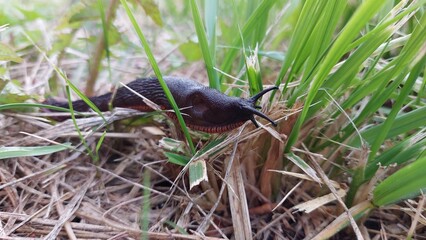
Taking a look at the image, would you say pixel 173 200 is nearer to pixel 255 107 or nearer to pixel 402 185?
pixel 255 107

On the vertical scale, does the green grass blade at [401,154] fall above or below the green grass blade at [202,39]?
below

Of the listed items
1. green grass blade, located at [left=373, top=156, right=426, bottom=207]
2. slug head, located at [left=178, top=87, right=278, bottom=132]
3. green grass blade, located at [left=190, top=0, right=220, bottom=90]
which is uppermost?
green grass blade, located at [left=190, top=0, right=220, bottom=90]

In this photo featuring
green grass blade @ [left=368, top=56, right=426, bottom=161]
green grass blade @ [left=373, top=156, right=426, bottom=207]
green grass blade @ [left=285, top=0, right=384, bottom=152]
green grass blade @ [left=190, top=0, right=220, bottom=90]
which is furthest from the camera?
green grass blade @ [left=190, top=0, right=220, bottom=90]

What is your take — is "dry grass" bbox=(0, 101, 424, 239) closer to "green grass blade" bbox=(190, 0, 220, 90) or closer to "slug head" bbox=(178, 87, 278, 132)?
"slug head" bbox=(178, 87, 278, 132)

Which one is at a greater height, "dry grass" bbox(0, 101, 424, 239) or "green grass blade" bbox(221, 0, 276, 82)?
"green grass blade" bbox(221, 0, 276, 82)

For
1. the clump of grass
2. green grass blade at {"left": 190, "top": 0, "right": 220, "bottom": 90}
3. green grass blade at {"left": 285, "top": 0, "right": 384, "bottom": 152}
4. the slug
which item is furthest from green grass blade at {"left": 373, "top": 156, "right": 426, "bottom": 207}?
green grass blade at {"left": 190, "top": 0, "right": 220, "bottom": 90}

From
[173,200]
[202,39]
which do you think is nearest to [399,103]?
[202,39]

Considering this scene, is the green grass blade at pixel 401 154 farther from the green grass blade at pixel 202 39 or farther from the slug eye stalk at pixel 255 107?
the green grass blade at pixel 202 39

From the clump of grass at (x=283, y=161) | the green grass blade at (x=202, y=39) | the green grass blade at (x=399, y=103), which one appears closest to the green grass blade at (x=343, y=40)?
the clump of grass at (x=283, y=161)
